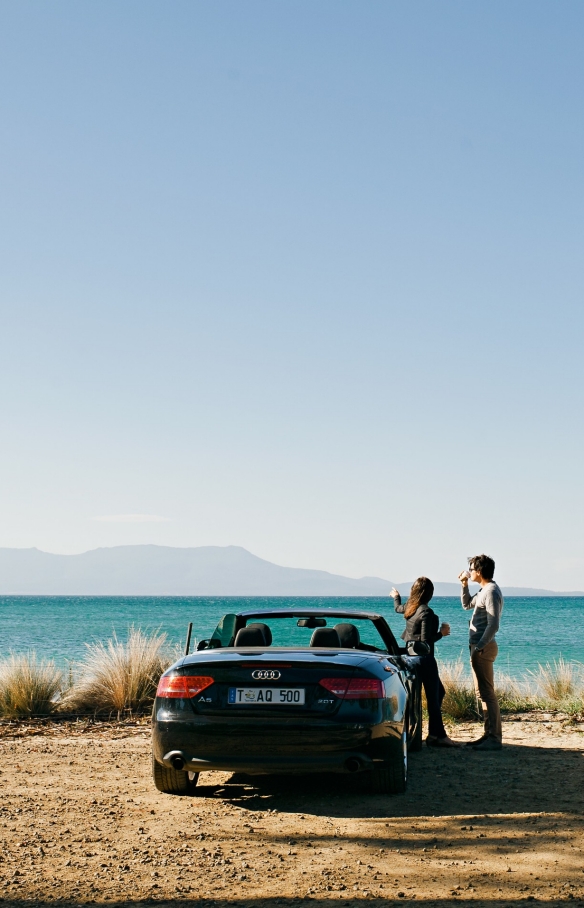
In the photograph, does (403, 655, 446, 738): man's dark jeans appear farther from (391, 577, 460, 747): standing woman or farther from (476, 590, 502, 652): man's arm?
(476, 590, 502, 652): man's arm

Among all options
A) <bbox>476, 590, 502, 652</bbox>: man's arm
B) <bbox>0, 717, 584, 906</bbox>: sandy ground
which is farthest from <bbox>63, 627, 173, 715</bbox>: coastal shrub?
<bbox>476, 590, 502, 652</bbox>: man's arm

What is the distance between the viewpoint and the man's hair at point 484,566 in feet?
30.5

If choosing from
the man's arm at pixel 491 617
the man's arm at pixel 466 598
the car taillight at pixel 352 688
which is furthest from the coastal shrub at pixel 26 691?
the car taillight at pixel 352 688

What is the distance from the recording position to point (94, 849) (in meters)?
5.26

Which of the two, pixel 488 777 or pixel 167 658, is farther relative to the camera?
pixel 167 658

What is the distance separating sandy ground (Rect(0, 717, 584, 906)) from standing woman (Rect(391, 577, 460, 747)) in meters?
0.91

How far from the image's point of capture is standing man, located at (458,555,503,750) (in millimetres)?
9125

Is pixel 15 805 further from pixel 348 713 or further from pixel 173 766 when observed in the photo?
pixel 348 713

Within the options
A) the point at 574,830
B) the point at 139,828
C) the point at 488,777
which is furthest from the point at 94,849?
the point at 488,777

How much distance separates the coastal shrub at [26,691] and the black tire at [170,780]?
5968 millimetres

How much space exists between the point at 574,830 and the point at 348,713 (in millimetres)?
1504

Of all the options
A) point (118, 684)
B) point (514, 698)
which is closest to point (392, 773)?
point (118, 684)

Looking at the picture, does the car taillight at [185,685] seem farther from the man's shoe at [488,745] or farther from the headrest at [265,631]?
the man's shoe at [488,745]

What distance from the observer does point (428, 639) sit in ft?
30.6
